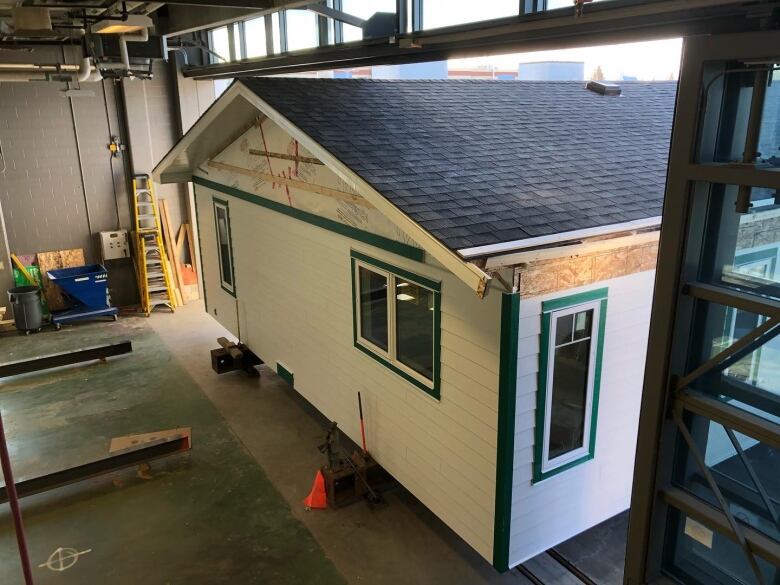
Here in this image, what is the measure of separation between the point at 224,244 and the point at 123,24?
14.4 ft

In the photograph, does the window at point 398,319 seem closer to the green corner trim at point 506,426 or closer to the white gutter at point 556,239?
the green corner trim at point 506,426

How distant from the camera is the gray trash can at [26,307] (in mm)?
11461

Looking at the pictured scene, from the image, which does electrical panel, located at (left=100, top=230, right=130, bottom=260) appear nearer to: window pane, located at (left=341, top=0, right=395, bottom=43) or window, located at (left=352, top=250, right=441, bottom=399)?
window pane, located at (left=341, top=0, right=395, bottom=43)

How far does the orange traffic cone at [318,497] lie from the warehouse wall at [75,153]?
8443 mm

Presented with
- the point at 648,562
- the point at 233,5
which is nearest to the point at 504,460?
the point at 648,562

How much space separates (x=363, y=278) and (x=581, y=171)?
2331 millimetres

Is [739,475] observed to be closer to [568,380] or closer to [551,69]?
[568,380]

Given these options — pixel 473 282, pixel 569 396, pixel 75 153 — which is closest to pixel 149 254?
pixel 75 153

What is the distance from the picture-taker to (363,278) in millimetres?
6250

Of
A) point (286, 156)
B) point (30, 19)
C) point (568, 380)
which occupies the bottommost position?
point (568, 380)

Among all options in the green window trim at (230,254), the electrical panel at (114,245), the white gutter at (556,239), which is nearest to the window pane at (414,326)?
the white gutter at (556,239)

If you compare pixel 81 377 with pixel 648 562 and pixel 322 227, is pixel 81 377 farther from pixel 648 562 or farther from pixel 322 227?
pixel 648 562

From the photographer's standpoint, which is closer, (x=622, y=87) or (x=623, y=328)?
(x=623, y=328)

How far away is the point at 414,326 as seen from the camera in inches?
220
